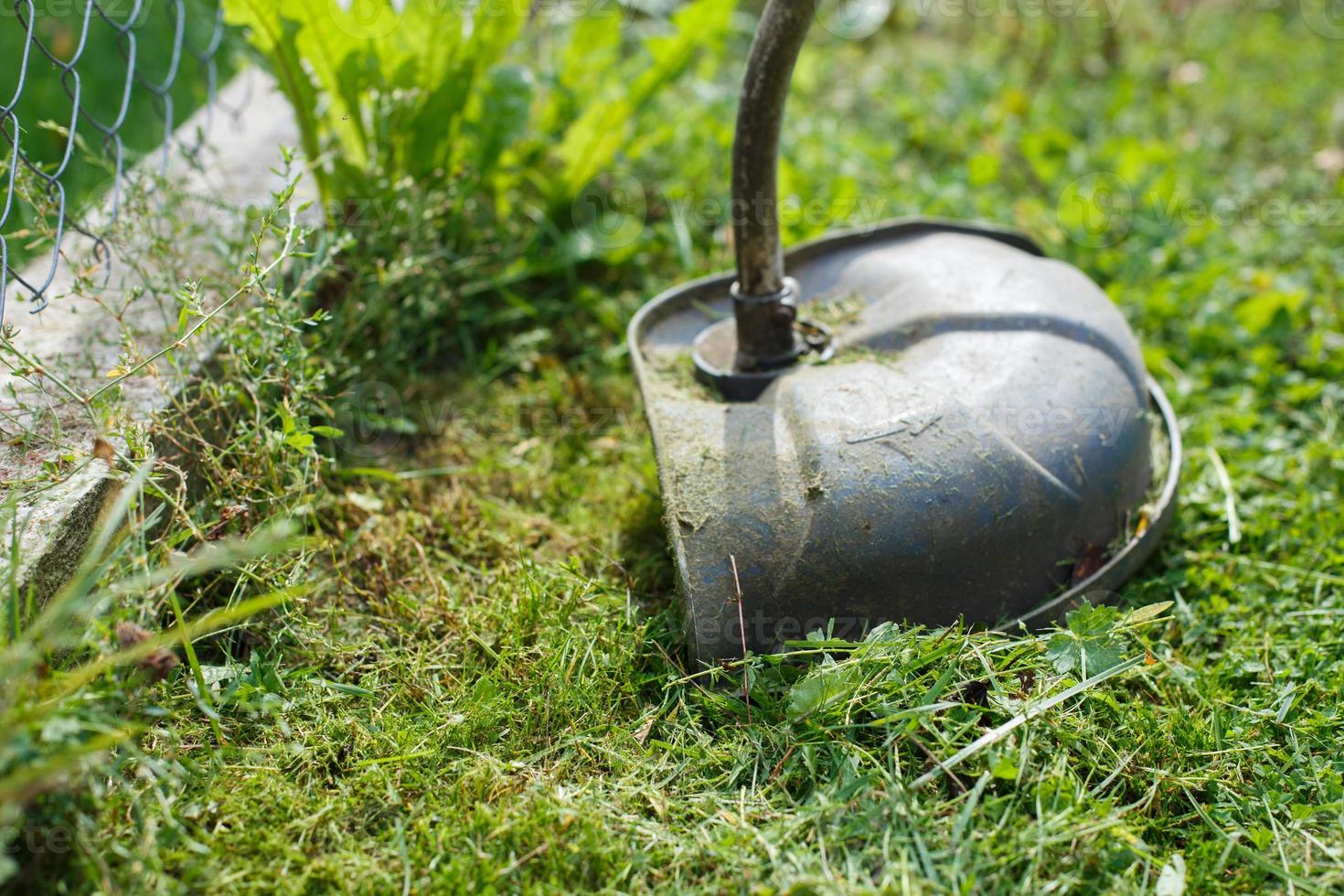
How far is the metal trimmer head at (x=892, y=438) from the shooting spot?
178 centimetres

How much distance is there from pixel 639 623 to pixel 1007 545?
69cm

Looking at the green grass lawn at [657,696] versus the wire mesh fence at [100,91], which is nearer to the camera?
the green grass lawn at [657,696]

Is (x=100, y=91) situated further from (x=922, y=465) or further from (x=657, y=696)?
(x=922, y=465)

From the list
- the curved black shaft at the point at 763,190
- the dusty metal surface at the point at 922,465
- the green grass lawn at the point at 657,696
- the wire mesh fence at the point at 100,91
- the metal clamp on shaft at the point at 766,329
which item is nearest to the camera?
the green grass lawn at the point at 657,696

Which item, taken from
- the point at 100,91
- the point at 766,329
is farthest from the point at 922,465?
the point at 100,91

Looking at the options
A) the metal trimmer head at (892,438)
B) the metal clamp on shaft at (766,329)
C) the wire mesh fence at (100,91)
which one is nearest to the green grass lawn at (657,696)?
the metal trimmer head at (892,438)

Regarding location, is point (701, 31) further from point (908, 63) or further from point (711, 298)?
point (908, 63)

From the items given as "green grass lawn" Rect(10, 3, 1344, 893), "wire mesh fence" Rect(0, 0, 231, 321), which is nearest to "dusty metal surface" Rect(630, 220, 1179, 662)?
"green grass lawn" Rect(10, 3, 1344, 893)

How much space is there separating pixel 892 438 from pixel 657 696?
2.04 ft

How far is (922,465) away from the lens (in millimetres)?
1823

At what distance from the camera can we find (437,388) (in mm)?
2717

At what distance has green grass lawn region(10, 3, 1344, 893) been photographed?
1500 mm

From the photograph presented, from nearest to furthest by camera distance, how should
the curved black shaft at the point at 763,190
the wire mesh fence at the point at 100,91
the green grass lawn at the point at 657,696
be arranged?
the green grass lawn at the point at 657,696 < the curved black shaft at the point at 763,190 < the wire mesh fence at the point at 100,91

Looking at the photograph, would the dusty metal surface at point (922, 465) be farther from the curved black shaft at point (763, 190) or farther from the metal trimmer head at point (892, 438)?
the curved black shaft at point (763, 190)
